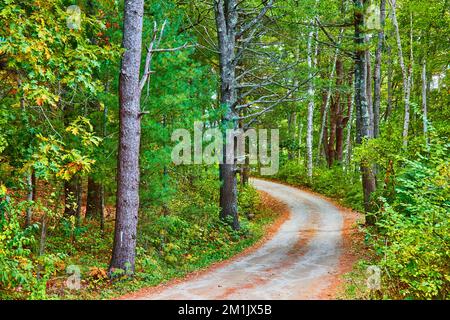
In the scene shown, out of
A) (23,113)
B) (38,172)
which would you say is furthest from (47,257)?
(23,113)

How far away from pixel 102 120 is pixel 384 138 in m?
8.57

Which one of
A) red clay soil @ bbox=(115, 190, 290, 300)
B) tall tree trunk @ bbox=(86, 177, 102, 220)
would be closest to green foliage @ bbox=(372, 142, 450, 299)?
red clay soil @ bbox=(115, 190, 290, 300)

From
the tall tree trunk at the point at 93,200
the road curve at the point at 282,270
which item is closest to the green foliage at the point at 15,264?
the road curve at the point at 282,270

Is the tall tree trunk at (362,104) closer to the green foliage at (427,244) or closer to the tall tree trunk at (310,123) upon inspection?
the tall tree trunk at (310,123)

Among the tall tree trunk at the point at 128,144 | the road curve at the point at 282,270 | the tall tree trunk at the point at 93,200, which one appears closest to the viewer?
the road curve at the point at 282,270

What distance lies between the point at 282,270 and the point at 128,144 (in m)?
5.09

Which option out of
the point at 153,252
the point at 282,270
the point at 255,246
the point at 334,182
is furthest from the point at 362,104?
the point at 334,182

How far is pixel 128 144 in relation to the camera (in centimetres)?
898

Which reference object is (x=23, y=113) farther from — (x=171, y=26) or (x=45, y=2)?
(x=171, y=26)

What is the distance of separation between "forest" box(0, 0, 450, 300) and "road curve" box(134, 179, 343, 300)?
0.08 meters

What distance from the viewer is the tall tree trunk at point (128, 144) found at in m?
8.98

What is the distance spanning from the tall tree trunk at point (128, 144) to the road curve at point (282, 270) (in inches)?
56.6

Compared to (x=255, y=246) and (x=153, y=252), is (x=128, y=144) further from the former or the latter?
(x=255, y=246)

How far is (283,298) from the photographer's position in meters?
7.33
